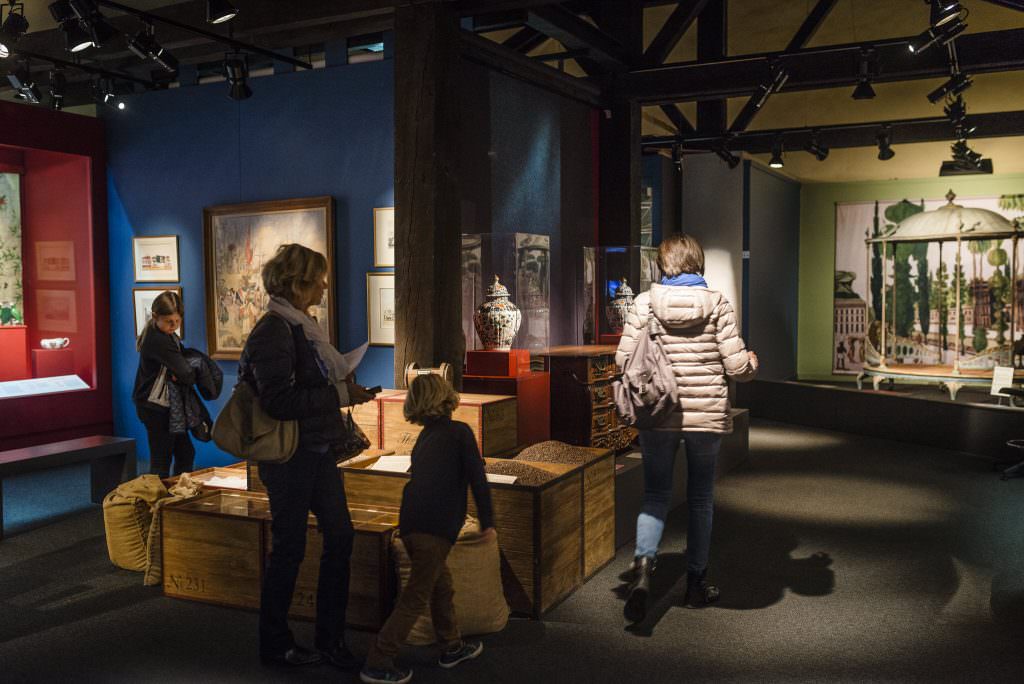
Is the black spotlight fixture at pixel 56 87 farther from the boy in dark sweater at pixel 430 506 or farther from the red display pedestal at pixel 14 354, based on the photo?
the boy in dark sweater at pixel 430 506

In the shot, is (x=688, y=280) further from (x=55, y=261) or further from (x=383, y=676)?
(x=55, y=261)

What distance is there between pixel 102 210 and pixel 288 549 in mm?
5439

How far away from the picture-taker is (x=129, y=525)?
458cm

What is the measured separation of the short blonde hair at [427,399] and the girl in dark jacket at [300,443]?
0.82ft

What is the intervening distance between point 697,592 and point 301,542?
1.85 m

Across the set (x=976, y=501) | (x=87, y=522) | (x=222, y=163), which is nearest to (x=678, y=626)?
(x=976, y=501)

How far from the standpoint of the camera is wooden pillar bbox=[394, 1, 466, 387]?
5047mm

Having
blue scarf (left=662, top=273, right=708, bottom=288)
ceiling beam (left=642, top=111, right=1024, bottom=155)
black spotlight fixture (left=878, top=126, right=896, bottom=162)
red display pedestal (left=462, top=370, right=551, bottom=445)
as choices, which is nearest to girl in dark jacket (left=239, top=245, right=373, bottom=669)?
blue scarf (left=662, top=273, right=708, bottom=288)

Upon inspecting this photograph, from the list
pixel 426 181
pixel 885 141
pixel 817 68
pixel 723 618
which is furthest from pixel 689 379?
pixel 885 141

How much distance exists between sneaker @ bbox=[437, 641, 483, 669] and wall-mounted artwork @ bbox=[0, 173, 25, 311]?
658 centimetres

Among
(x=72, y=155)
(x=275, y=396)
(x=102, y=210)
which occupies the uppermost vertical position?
(x=72, y=155)

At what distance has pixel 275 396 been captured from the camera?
10.2 ft

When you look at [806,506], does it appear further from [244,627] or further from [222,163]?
[222,163]

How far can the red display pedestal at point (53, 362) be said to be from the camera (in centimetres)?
771
